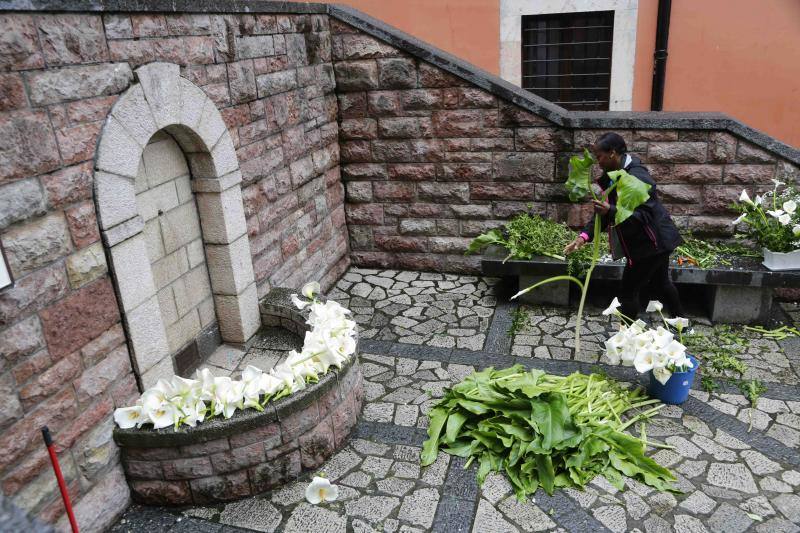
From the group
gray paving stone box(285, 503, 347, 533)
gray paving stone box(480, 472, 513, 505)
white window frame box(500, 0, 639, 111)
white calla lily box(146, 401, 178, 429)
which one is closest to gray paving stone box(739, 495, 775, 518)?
gray paving stone box(480, 472, 513, 505)

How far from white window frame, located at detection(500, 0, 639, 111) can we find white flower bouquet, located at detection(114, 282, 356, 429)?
20.1 feet

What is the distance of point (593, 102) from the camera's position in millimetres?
8969

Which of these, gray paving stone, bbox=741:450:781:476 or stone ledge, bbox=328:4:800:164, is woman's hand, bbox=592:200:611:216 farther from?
gray paving stone, bbox=741:450:781:476

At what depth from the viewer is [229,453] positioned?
3.79 metres

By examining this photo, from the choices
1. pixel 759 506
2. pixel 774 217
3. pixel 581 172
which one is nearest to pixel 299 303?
pixel 581 172

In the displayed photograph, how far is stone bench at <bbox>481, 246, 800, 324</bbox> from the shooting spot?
219 inches

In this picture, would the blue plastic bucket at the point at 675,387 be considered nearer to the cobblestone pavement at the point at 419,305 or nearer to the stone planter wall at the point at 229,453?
the cobblestone pavement at the point at 419,305

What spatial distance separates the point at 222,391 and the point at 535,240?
143 inches

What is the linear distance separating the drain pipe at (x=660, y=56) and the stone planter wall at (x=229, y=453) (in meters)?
6.56

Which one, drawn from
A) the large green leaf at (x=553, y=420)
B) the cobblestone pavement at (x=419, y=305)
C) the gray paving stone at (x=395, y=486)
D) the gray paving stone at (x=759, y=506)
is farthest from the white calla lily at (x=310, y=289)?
the gray paving stone at (x=759, y=506)

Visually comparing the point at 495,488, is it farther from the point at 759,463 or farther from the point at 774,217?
the point at 774,217

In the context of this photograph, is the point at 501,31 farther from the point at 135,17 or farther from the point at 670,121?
the point at 135,17

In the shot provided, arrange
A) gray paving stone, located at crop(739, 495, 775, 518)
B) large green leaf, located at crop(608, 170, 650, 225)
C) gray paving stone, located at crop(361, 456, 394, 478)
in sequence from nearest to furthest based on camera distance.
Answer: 1. gray paving stone, located at crop(739, 495, 775, 518)
2. gray paving stone, located at crop(361, 456, 394, 478)
3. large green leaf, located at crop(608, 170, 650, 225)

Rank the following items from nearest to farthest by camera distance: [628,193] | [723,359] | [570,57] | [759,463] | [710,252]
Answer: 1. [759,463]
2. [628,193]
3. [723,359]
4. [710,252]
5. [570,57]
